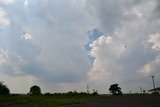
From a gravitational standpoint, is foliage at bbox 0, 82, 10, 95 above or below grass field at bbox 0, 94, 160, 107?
above

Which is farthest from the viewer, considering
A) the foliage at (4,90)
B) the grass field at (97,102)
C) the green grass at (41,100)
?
the foliage at (4,90)

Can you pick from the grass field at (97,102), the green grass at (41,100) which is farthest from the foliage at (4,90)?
the grass field at (97,102)

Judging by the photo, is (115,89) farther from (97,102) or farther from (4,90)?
(97,102)

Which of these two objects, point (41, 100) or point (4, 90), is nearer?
point (41, 100)

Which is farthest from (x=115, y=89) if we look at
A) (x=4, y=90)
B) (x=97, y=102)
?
(x=97, y=102)

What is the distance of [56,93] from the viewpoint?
10300 centimetres

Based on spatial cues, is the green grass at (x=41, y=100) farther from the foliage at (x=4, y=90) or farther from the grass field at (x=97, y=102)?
the foliage at (x=4, y=90)

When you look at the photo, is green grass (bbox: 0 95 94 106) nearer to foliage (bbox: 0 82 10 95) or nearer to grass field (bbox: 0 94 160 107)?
grass field (bbox: 0 94 160 107)

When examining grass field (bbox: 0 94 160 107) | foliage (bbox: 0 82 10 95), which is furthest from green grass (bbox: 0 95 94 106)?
foliage (bbox: 0 82 10 95)

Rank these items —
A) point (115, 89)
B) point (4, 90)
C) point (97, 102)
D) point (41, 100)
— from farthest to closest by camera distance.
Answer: point (115, 89) → point (4, 90) → point (41, 100) → point (97, 102)

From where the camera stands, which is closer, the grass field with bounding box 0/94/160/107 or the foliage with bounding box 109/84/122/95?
the grass field with bounding box 0/94/160/107

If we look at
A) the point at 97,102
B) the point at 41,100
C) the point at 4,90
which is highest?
the point at 4,90

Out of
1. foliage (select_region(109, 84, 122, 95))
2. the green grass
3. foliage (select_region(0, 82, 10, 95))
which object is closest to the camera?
the green grass

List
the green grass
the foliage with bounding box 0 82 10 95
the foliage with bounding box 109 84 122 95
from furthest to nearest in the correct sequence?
the foliage with bounding box 109 84 122 95 → the foliage with bounding box 0 82 10 95 → the green grass
